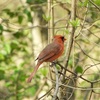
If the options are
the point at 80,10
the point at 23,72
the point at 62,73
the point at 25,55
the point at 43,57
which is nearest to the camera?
the point at 62,73

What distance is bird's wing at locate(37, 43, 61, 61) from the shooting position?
3199mm

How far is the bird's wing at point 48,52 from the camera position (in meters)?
3.20

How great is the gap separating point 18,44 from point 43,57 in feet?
6.07

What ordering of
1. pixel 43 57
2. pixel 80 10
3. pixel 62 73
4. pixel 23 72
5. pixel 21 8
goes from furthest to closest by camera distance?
pixel 21 8
pixel 23 72
pixel 80 10
pixel 43 57
pixel 62 73

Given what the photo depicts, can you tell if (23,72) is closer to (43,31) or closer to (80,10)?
(43,31)

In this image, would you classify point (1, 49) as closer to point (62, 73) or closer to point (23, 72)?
point (23, 72)

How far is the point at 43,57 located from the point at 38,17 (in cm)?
Answer: 183

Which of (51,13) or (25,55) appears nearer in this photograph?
(51,13)

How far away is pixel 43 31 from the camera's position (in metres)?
5.07

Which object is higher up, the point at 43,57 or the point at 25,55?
the point at 43,57

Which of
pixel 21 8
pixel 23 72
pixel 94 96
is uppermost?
pixel 21 8

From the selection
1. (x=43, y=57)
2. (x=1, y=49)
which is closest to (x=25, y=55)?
(x=1, y=49)

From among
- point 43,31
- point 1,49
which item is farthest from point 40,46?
point 1,49

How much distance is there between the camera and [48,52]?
10.5ft
